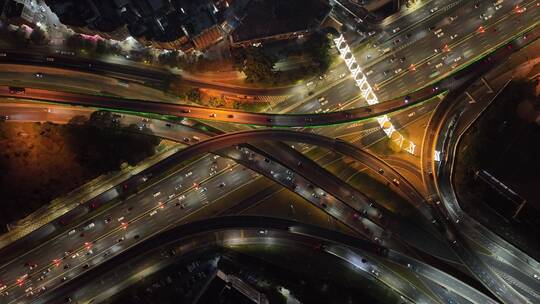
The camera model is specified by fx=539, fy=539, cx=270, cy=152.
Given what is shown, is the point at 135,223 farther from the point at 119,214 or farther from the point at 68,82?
the point at 68,82

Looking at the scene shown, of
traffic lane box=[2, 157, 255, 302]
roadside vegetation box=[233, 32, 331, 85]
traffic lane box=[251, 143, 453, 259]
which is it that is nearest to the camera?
traffic lane box=[2, 157, 255, 302]

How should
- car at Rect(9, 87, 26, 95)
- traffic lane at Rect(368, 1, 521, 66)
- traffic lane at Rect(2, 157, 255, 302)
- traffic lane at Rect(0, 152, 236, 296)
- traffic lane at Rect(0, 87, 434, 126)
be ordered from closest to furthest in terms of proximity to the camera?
traffic lane at Rect(0, 152, 236, 296), traffic lane at Rect(2, 157, 255, 302), traffic lane at Rect(0, 87, 434, 126), car at Rect(9, 87, 26, 95), traffic lane at Rect(368, 1, 521, 66)

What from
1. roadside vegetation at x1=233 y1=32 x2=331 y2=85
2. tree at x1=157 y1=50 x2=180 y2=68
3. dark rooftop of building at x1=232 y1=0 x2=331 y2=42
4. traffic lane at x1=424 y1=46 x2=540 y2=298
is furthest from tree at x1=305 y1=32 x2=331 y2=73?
traffic lane at x1=424 y1=46 x2=540 y2=298

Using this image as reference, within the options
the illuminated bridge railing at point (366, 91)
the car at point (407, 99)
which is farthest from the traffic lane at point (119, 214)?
the car at point (407, 99)

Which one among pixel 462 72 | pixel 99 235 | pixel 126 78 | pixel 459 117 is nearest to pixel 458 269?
pixel 459 117

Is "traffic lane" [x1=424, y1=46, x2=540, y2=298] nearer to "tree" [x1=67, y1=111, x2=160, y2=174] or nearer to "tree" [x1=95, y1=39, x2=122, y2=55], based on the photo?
"tree" [x1=67, y1=111, x2=160, y2=174]

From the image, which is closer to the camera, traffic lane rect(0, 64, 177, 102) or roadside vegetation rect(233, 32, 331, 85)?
roadside vegetation rect(233, 32, 331, 85)

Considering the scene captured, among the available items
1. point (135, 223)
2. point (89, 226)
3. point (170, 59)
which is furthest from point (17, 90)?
point (135, 223)

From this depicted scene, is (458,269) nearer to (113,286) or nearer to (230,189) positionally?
(230,189)
